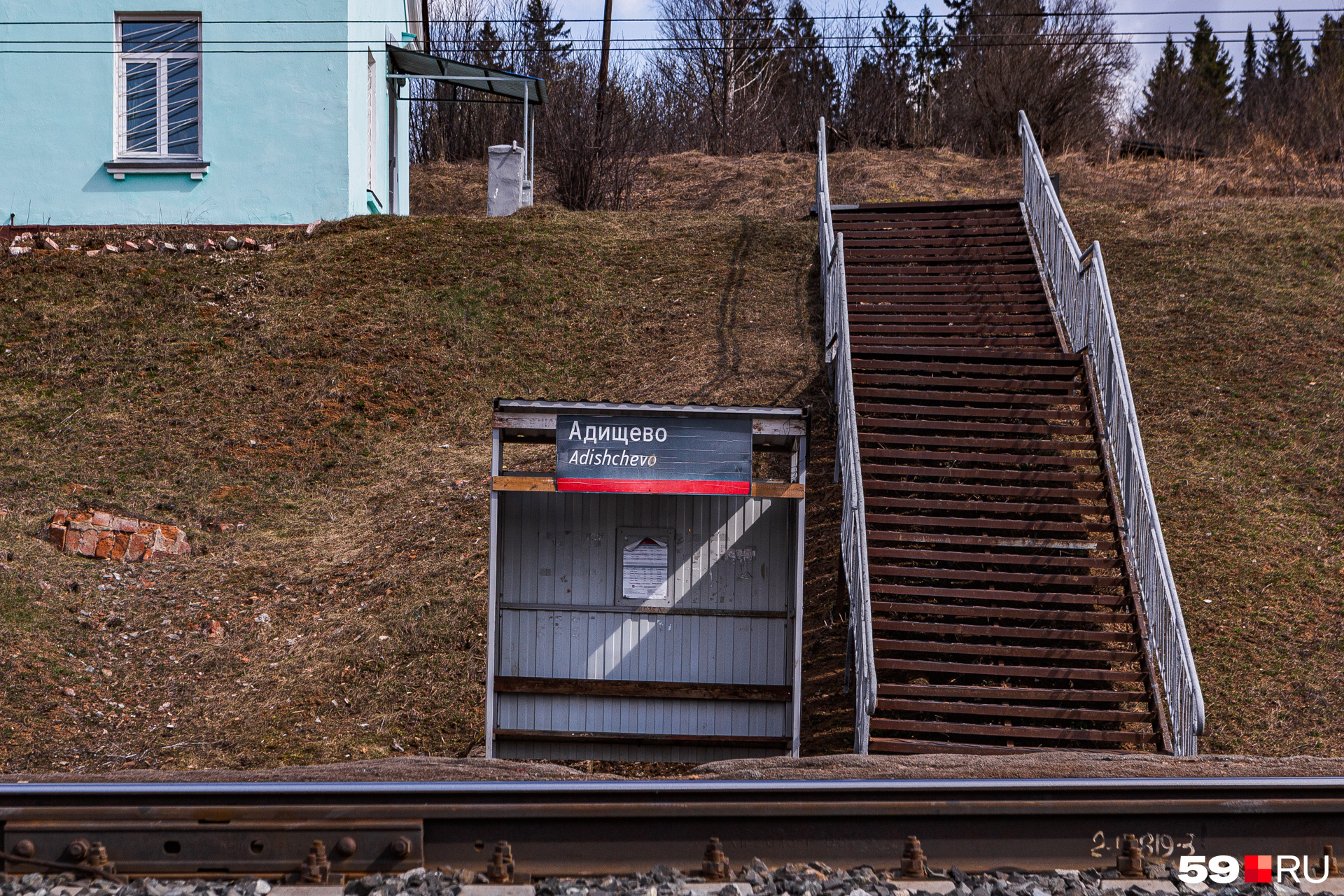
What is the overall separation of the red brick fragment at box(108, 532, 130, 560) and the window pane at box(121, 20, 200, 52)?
1084 centimetres

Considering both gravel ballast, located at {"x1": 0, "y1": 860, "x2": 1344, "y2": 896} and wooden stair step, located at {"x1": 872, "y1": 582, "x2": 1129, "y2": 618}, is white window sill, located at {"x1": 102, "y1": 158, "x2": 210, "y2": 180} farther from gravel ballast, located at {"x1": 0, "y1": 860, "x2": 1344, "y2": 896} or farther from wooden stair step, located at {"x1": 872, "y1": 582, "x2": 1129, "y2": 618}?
gravel ballast, located at {"x1": 0, "y1": 860, "x2": 1344, "y2": 896}

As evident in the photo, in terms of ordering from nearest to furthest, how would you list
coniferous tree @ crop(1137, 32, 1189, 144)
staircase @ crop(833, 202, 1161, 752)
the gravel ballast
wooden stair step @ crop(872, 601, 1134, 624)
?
1. the gravel ballast
2. staircase @ crop(833, 202, 1161, 752)
3. wooden stair step @ crop(872, 601, 1134, 624)
4. coniferous tree @ crop(1137, 32, 1189, 144)

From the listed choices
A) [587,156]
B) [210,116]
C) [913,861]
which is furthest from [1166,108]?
[913,861]

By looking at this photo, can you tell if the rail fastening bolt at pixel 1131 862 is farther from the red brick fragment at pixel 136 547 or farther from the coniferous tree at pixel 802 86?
the coniferous tree at pixel 802 86

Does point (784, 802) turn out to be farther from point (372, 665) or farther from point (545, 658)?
point (372, 665)

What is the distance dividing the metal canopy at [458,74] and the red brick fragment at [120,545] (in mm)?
12892

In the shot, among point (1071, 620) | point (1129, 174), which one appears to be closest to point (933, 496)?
point (1071, 620)

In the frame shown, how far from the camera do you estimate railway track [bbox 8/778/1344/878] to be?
185 inches

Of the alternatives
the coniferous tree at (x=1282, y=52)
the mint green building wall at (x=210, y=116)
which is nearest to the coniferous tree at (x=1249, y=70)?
the coniferous tree at (x=1282, y=52)

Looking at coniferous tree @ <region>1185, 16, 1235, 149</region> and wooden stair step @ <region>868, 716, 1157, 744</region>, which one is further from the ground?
coniferous tree @ <region>1185, 16, 1235, 149</region>

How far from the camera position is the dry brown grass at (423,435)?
9.79 m

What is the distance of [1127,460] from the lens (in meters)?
9.31

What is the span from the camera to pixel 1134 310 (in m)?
16.8

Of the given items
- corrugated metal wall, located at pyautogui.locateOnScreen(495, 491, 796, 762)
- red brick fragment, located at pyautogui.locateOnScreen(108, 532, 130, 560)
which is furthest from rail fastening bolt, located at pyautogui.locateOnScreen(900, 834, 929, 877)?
red brick fragment, located at pyautogui.locateOnScreen(108, 532, 130, 560)
